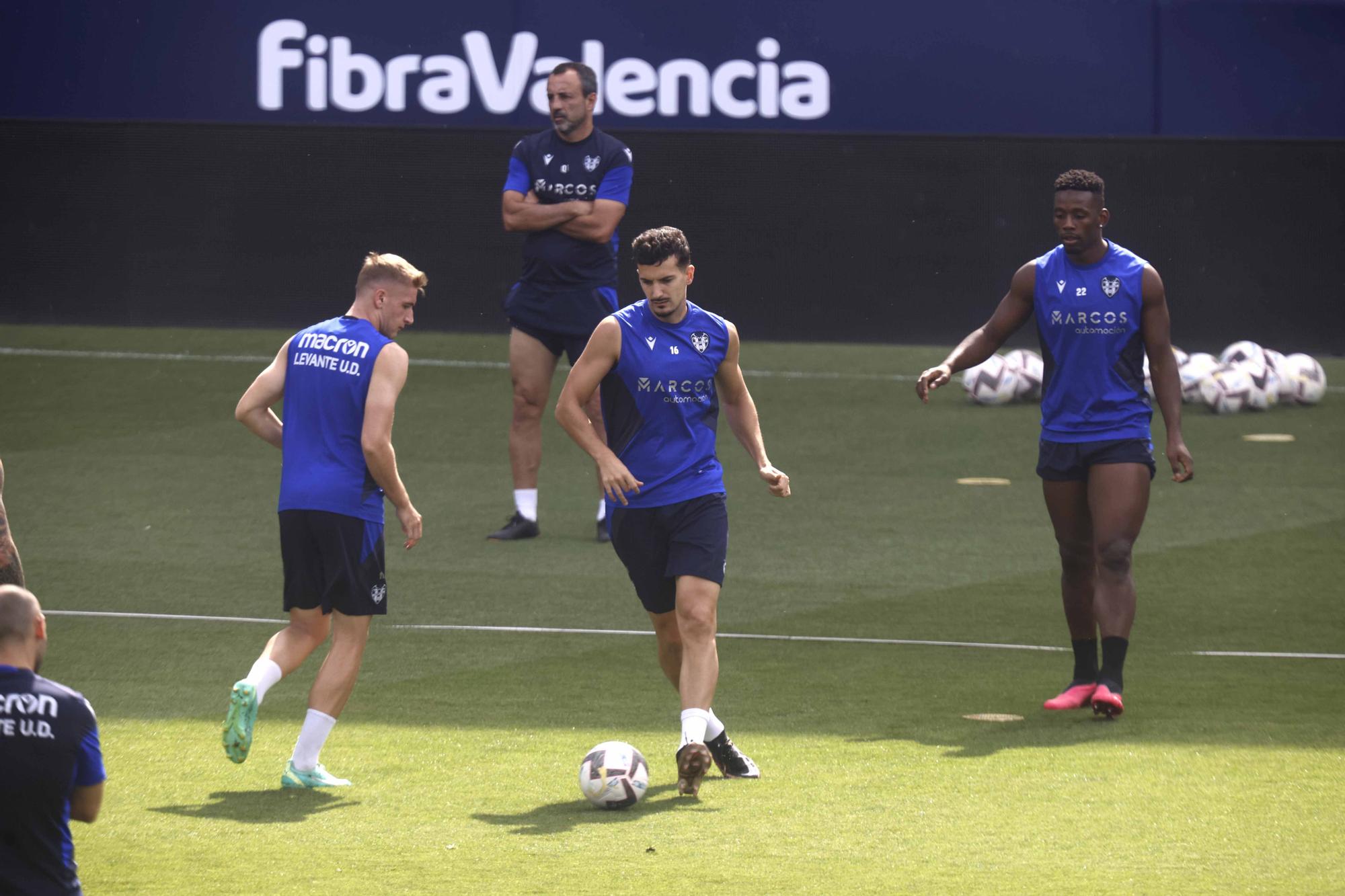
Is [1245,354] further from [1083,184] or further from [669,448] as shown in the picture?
[669,448]

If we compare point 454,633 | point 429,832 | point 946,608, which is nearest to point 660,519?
Answer: point 429,832

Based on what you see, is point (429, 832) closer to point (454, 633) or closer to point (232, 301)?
point (454, 633)

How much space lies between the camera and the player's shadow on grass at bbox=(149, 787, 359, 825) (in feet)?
19.9

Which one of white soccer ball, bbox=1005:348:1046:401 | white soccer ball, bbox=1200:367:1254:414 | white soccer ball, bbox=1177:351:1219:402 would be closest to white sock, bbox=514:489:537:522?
white soccer ball, bbox=1005:348:1046:401

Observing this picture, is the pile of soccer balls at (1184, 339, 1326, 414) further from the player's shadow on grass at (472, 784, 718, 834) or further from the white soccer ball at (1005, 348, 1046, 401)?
the player's shadow on grass at (472, 784, 718, 834)

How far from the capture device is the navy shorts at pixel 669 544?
21.7 ft

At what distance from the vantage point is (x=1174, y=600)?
32.2ft

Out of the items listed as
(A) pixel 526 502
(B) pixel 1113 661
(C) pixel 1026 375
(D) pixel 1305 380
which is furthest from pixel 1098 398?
(D) pixel 1305 380

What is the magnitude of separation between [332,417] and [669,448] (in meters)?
1.09

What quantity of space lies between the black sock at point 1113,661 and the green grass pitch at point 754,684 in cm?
16

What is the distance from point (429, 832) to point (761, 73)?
50.5ft

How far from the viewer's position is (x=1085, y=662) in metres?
7.81

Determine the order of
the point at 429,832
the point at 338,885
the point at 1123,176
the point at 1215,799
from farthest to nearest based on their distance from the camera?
the point at 1123,176, the point at 1215,799, the point at 429,832, the point at 338,885

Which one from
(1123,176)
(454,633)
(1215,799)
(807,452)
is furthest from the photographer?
(1123,176)
